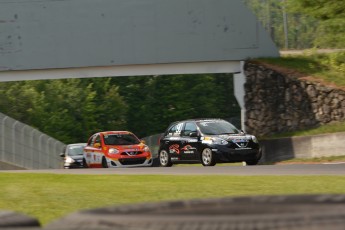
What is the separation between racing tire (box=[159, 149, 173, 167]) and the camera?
31.9 metres

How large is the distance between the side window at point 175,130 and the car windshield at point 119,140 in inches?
97.3

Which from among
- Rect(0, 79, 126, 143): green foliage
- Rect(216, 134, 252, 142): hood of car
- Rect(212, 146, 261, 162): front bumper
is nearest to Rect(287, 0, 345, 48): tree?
Rect(216, 134, 252, 142): hood of car

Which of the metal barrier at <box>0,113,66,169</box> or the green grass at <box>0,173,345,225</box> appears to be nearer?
the green grass at <box>0,173,345,225</box>

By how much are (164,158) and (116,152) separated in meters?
1.70

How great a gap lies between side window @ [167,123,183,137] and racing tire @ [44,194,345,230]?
26569mm

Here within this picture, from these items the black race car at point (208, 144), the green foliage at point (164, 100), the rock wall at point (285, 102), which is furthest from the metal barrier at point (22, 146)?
the green foliage at point (164, 100)

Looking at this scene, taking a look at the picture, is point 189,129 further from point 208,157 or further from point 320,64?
point 320,64

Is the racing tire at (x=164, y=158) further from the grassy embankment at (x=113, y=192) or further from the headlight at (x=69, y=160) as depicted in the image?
the grassy embankment at (x=113, y=192)

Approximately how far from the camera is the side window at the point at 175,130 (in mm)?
31531

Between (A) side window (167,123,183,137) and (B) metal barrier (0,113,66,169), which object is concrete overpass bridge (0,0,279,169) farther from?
(B) metal barrier (0,113,66,169)

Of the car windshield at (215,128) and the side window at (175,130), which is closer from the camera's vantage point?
the car windshield at (215,128)

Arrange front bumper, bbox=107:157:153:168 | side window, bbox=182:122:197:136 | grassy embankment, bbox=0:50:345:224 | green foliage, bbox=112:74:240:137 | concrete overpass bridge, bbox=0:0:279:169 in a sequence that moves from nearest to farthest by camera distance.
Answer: grassy embankment, bbox=0:50:345:224, side window, bbox=182:122:197:136, front bumper, bbox=107:157:153:168, concrete overpass bridge, bbox=0:0:279:169, green foliage, bbox=112:74:240:137

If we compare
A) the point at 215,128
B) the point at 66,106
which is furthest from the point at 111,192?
the point at 66,106

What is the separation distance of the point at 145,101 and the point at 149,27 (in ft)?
162
